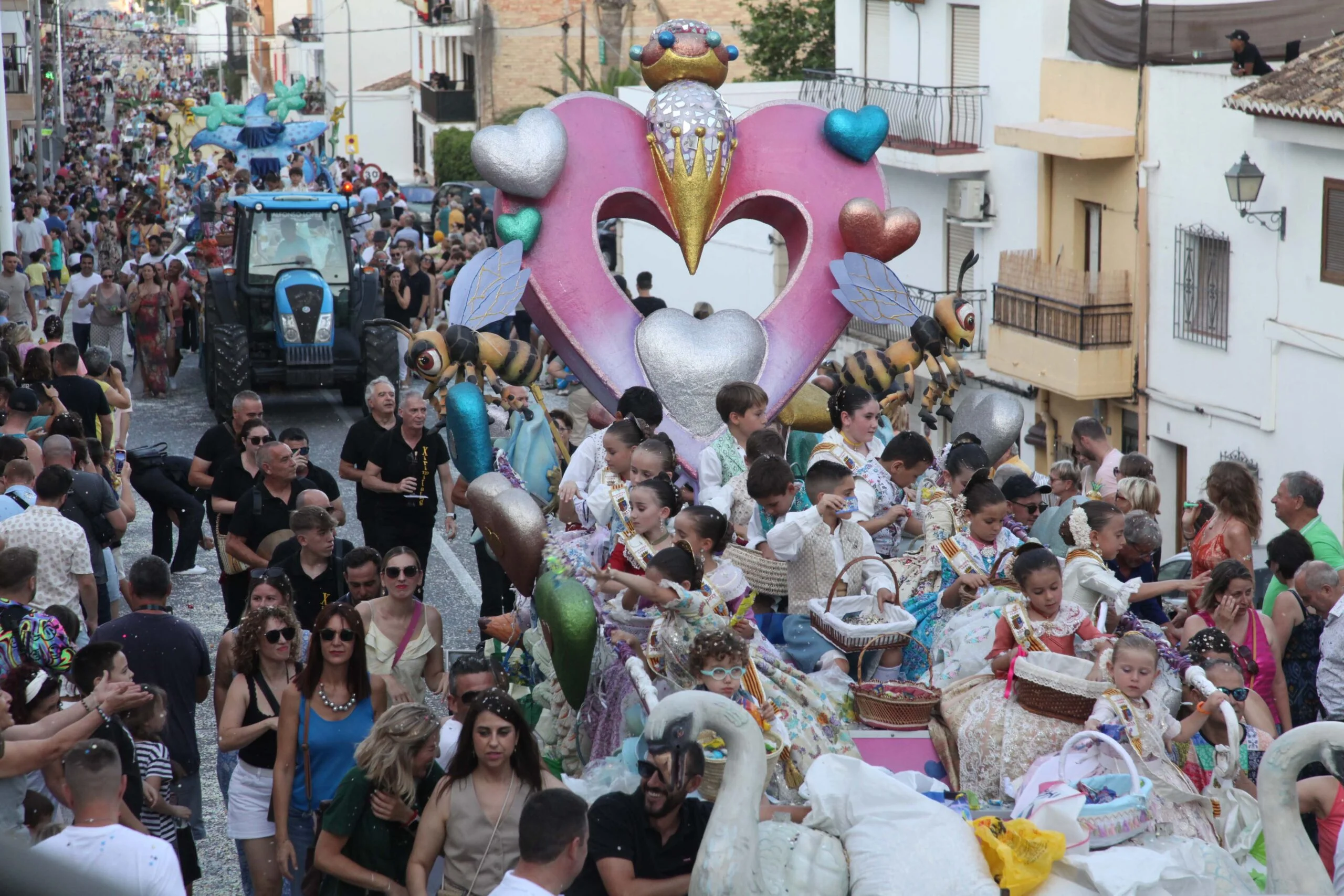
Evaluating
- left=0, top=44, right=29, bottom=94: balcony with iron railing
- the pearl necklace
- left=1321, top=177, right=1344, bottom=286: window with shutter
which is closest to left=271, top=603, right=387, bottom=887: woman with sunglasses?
the pearl necklace

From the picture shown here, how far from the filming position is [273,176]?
26.3m

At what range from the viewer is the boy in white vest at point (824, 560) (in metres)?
6.75

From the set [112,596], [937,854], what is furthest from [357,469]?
[937,854]

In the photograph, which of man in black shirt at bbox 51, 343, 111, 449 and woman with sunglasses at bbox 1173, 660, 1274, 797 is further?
man in black shirt at bbox 51, 343, 111, 449

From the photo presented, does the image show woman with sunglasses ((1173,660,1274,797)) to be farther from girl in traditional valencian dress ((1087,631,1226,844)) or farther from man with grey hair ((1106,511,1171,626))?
man with grey hair ((1106,511,1171,626))

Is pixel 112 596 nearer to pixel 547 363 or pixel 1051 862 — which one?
pixel 1051 862

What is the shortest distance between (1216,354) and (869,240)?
965 cm

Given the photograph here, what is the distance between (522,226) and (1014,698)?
4766 millimetres

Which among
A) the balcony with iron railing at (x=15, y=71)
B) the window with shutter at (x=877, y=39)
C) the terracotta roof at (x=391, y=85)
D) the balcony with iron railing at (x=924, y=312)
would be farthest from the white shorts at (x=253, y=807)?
the terracotta roof at (x=391, y=85)

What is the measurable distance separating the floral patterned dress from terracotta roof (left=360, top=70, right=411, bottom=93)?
5061 centimetres

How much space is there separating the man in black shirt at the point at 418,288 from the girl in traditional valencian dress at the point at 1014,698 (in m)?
15.0

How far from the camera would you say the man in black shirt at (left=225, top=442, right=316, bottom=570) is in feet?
27.2

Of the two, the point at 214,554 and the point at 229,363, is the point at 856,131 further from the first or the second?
the point at 229,363

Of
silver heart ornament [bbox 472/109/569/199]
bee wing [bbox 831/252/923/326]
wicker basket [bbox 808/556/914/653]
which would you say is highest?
silver heart ornament [bbox 472/109/569/199]
